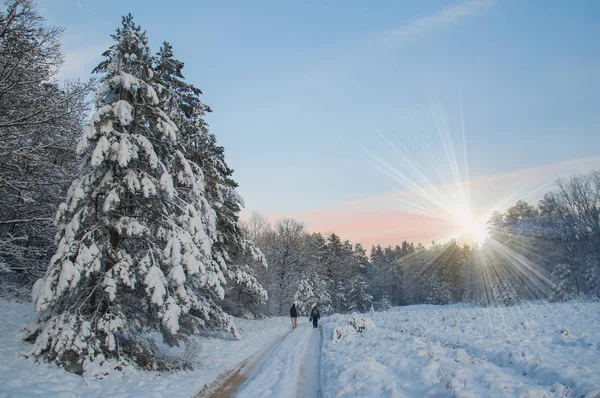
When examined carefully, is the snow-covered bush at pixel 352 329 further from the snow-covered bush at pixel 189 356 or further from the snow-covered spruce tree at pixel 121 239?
the snow-covered spruce tree at pixel 121 239

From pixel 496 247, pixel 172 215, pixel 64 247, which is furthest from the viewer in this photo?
pixel 496 247

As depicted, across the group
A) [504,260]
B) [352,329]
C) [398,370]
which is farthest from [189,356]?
[504,260]

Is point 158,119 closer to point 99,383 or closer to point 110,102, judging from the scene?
point 110,102

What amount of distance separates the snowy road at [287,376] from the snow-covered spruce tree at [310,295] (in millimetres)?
27774

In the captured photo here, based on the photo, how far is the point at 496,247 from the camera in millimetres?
48438

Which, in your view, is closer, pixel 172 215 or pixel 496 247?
pixel 172 215

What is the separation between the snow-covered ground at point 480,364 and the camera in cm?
561

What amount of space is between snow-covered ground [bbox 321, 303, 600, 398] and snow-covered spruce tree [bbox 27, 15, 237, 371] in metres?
4.91

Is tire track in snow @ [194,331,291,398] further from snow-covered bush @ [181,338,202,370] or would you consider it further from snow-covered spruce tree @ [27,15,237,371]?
snow-covered spruce tree @ [27,15,237,371]

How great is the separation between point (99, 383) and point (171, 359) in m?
3.13

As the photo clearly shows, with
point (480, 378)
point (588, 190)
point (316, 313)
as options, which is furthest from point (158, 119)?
point (588, 190)

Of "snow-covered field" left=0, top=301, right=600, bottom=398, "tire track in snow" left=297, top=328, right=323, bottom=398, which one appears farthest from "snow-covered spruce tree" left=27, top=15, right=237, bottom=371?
"tire track in snow" left=297, top=328, right=323, bottom=398

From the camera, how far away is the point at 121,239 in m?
9.22

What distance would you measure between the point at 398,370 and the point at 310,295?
34.6 meters
